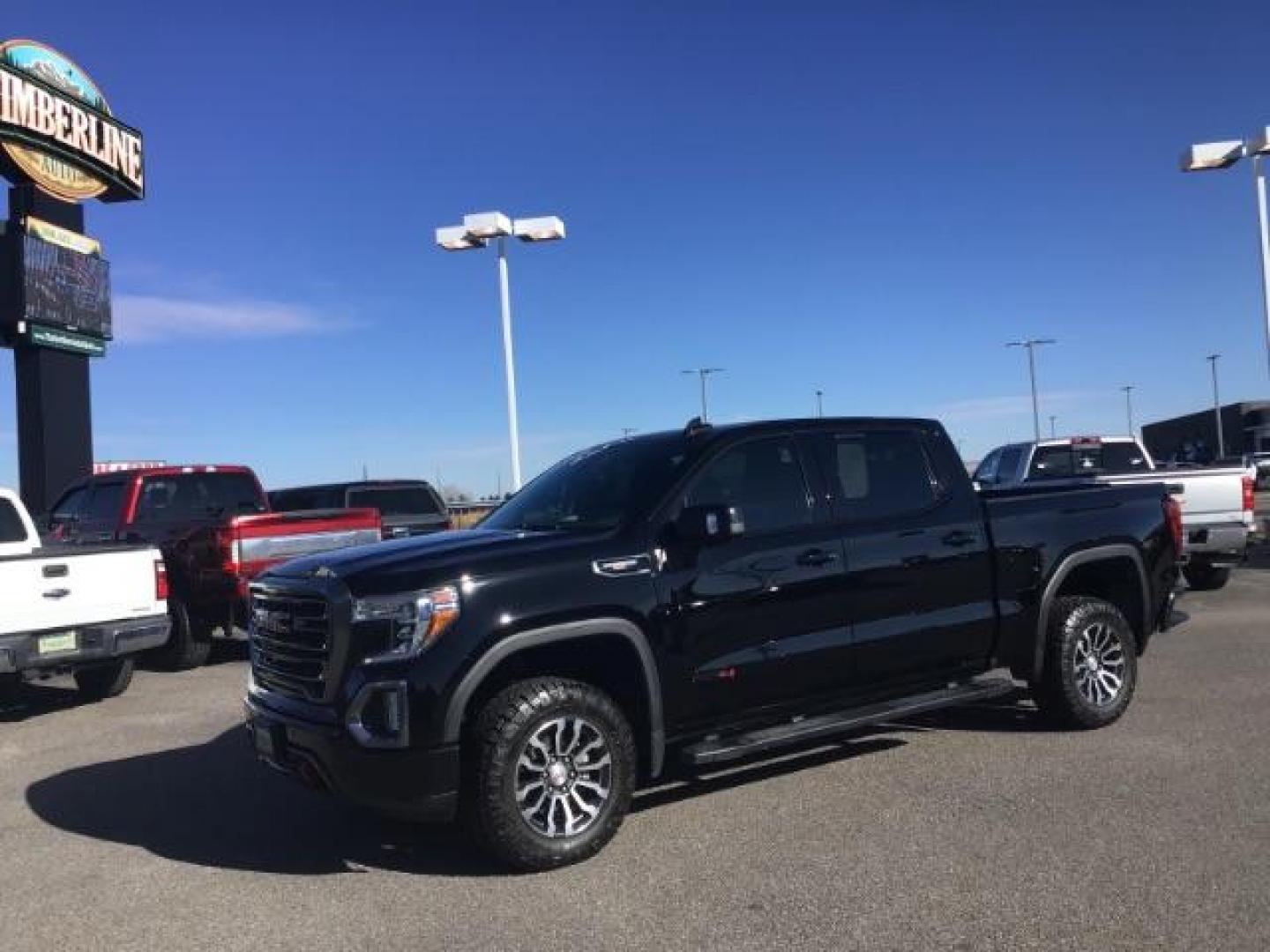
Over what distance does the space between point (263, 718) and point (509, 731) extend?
1249 millimetres

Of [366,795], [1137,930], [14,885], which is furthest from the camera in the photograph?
[14,885]

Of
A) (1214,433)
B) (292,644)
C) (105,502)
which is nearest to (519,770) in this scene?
(292,644)

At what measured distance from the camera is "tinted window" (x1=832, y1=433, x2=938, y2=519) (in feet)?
19.5

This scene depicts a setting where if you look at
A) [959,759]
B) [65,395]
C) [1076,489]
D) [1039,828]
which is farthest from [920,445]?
[65,395]

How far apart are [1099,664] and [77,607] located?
7.40 m

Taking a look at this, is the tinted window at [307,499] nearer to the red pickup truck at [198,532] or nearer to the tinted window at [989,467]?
the red pickup truck at [198,532]

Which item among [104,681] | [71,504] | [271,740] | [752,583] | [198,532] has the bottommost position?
[104,681]

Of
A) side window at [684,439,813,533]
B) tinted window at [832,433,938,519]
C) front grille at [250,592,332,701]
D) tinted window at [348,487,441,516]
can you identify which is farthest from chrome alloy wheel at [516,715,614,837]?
tinted window at [348,487,441,516]

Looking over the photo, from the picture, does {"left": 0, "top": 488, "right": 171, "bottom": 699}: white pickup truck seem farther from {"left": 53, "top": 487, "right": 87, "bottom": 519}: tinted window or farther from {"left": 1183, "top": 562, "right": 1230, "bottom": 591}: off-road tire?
{"left": 1183, "top": 562, "right": 1230, "bottom": 591}: off-road tire

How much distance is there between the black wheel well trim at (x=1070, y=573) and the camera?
256 inches

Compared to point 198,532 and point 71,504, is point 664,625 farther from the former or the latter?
point 71,504

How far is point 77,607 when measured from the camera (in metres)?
8.45

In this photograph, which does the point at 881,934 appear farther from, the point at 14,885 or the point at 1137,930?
the point at 14,885

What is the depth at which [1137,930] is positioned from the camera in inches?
151
